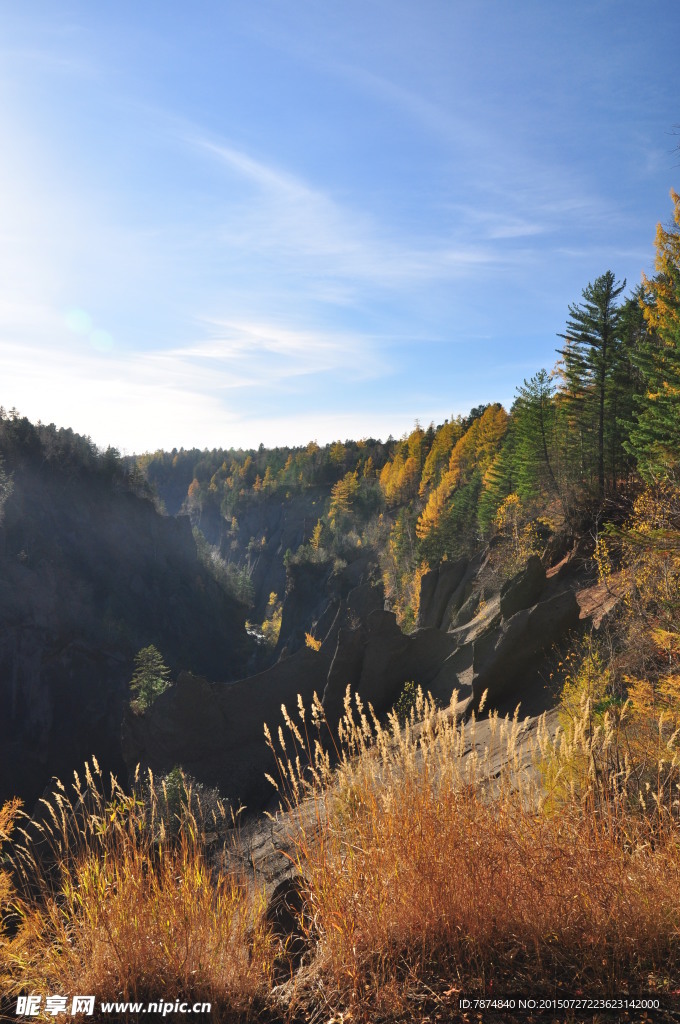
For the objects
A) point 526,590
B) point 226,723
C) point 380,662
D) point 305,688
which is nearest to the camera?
point 526,590

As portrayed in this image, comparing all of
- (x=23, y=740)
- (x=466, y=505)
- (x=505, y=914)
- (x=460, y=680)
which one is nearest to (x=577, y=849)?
(x=505, y=914)

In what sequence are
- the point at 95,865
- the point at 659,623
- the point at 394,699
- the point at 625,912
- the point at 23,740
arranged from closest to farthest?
the point at 625,912 < the point at 95,865 < the point at 659,623 < the point at 394,699 < the point at 23,740

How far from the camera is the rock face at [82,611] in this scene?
168ft

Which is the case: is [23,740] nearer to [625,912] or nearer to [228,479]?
[625,912]

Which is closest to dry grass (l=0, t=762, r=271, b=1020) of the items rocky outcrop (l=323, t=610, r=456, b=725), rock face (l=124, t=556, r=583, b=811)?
rock face (l=124, t=556, r=583, b=811)

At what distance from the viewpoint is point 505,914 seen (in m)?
3.08

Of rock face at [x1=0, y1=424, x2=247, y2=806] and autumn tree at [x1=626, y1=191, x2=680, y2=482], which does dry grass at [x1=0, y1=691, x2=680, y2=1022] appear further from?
rock face at [x1=0, y1=424, x2=247, y2=806]

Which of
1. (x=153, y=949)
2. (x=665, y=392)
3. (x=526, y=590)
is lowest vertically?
(x=153, y=949)

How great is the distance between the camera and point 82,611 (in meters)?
60.0

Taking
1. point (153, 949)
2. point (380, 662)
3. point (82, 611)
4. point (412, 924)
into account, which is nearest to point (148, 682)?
point (82, 611)

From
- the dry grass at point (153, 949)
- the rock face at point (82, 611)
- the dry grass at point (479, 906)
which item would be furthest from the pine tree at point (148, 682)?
the dry grass at point (479, 906)

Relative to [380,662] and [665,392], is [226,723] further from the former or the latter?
[665,392]

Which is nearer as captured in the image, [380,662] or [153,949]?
[153,949]

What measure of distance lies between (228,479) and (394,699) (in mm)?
157921
